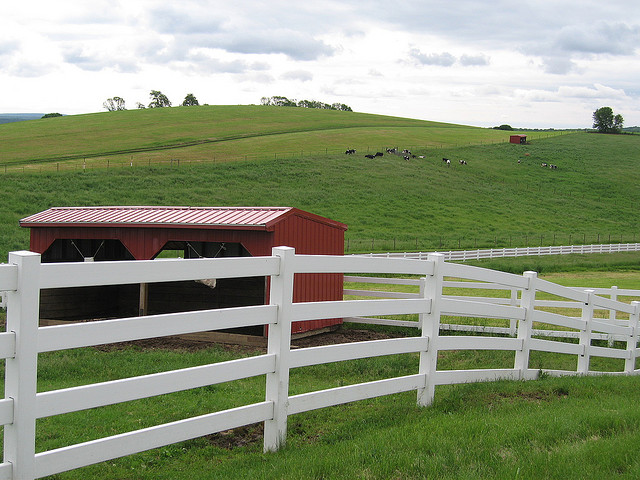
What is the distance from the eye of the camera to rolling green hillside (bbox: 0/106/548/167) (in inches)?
2756

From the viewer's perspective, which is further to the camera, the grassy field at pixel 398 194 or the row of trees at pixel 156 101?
the row of trees at pixel 156 101

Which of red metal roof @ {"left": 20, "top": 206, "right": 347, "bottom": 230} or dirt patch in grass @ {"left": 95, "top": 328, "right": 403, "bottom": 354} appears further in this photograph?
red metal roof @ {"left": 20, "top": 206, "right": 347, "bottom": 230}

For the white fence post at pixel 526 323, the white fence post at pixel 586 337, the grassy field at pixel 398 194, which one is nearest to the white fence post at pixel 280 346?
the white fence post at pixel 526 323

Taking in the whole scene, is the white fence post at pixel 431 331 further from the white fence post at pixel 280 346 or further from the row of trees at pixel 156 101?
the row of trees at pixel 156 101

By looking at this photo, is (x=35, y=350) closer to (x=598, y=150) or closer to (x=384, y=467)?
(x=384, y=467)

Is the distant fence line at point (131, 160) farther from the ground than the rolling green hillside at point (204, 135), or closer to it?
closer to it

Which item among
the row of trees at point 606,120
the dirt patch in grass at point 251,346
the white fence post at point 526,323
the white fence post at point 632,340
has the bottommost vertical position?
the dirt patch in grass at point 251,346

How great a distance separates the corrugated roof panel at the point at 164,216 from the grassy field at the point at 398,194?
16.8 meters

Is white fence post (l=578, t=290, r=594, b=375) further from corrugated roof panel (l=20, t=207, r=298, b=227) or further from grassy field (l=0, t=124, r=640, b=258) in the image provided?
grassy field (l=0, t=124, r=640, b=258)

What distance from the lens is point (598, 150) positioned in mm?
97500

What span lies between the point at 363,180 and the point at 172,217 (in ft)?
158

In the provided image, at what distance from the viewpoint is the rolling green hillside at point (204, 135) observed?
7000 centimetres

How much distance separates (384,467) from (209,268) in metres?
1.61

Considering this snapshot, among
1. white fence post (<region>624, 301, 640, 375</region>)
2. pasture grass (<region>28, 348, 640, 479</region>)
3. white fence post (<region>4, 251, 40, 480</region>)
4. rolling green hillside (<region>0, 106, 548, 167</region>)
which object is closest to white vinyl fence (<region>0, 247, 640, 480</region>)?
white fence post (<region>4, 251, 40, 480</region>)
